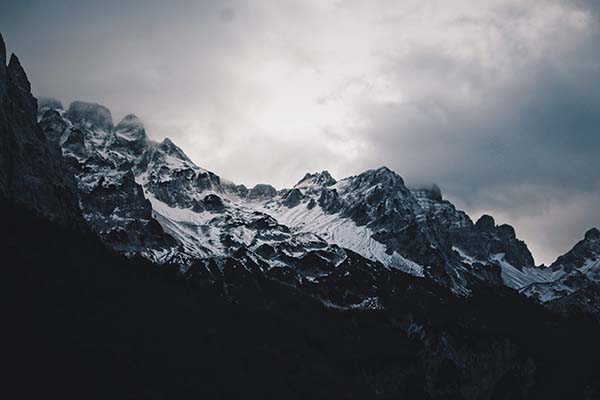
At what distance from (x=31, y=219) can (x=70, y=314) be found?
32.7 metres

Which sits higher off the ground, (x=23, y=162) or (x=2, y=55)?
(x=2, y=55)

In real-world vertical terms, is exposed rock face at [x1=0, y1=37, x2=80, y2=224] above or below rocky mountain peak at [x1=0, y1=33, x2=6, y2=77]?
below

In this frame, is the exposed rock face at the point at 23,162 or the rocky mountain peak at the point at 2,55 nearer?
the exposed rock face at the point at 23,162

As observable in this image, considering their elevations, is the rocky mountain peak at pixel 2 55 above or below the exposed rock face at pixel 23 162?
above

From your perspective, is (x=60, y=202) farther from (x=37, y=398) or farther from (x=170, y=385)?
(x=37, y=398)

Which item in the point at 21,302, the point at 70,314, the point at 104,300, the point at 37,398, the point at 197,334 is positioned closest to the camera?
the point at 37,398

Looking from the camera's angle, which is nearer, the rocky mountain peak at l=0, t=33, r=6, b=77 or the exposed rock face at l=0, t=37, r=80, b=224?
the exposed rock face at l=0, t=37, r=80, b=224

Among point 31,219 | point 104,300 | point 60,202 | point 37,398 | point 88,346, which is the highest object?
point 60,202

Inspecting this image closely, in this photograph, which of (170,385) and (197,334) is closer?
(170,385)

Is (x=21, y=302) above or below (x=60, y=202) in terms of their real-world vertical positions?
below

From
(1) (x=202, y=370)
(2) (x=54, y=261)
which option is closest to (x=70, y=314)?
(2) (x=54, y=261)

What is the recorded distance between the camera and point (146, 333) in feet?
522

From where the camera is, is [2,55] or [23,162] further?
[2,55]

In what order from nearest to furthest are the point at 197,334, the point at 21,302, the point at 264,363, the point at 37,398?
the point at 37,398 < the point at 21,302 < the point at 197,334 < the point at 264,363
